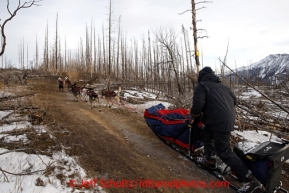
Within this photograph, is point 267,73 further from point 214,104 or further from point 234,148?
point 214,104

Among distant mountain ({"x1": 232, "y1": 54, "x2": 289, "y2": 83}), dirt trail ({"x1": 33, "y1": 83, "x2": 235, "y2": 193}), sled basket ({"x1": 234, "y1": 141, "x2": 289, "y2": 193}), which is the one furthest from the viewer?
distant mountain ({"x1": 232, "y1": 54, "x2": 289, "y2": 83})

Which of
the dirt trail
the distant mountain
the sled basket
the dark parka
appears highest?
the distant mountain

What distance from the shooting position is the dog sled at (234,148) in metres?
2.89

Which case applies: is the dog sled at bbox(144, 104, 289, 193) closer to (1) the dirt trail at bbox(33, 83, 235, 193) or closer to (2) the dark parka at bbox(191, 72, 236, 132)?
(1) the dirt trail at bbox(33, 83, 235, 193)

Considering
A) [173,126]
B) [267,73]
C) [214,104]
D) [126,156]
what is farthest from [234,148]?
[267,73]

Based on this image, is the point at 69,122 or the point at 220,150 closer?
the point at 220,150

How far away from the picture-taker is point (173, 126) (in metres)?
4.77

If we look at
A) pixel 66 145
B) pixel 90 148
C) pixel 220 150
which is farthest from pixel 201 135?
pixel 66 145

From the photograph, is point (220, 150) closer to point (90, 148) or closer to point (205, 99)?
point (205, 99)

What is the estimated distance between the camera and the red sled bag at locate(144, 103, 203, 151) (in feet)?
14.7

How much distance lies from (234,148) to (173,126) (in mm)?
1563

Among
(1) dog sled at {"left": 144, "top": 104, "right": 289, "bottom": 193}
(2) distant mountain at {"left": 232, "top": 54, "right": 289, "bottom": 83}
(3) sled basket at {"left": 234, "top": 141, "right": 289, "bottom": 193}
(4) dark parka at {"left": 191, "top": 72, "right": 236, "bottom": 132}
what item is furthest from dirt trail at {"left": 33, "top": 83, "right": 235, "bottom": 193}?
(2) distant mountain at {"left": 232, "top": 54, "right": 289, "bottom": 83}

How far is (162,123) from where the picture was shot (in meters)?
5.07

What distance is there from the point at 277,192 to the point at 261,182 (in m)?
0.57
